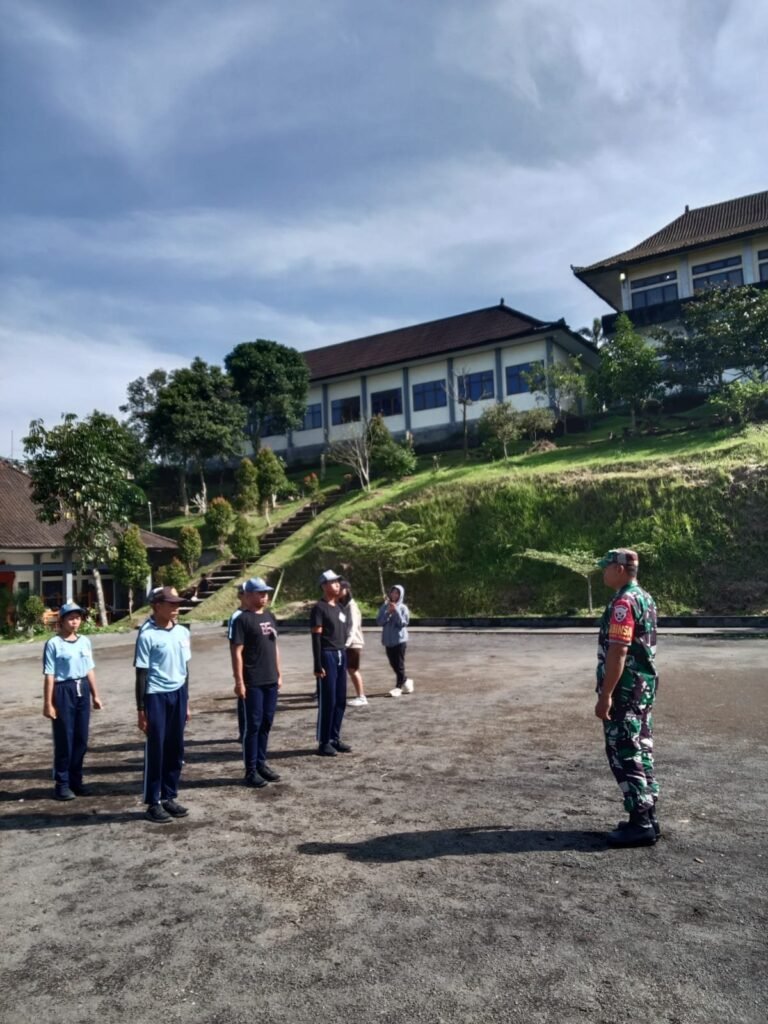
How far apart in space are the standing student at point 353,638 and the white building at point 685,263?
2982cm

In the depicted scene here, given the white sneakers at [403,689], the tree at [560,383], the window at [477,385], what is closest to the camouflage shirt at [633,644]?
the white sneakers at [403,689]

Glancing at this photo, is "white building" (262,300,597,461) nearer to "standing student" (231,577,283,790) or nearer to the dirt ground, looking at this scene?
the dirt ground

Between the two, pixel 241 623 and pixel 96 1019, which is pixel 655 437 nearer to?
pixel 241 623

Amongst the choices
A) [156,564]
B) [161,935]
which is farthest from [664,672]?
[156,564]

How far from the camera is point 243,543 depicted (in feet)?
94.4

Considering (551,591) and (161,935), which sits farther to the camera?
(551,591)

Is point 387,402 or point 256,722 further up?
point 387,402

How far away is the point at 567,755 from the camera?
22.7 ft

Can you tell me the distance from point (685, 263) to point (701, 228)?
12.0 feet

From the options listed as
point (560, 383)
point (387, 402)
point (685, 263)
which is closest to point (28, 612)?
point (560, 383)

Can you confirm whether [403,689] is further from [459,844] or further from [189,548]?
[189,548]

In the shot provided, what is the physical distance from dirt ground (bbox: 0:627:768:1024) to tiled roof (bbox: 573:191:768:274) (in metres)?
32.6

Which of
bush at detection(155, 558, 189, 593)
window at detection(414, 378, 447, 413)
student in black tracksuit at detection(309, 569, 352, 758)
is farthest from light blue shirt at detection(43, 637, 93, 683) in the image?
window at detection(414, 378, 447, 413)

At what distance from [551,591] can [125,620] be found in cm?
1498
